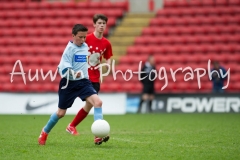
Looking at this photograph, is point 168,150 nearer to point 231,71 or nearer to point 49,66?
point 231,71

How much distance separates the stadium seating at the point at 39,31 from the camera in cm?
2192

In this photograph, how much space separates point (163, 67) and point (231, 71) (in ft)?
9.52

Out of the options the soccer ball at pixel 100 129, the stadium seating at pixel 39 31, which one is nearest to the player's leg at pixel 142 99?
the stadium seating at pixel 39 31

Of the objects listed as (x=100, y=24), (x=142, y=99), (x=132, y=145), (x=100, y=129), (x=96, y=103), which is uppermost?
(x=100, y=24)

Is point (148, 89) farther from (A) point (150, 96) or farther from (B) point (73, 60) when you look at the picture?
(B) point (73, 60)

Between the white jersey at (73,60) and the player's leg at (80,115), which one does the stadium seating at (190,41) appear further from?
the white jersey at (73,60)

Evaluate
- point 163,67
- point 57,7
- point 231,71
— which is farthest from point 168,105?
point 57,7

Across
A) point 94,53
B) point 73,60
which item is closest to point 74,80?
point 73,60

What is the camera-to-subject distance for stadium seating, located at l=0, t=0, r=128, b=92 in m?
21.9

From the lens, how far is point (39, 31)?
2417 cm

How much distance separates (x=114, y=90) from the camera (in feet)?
68.0

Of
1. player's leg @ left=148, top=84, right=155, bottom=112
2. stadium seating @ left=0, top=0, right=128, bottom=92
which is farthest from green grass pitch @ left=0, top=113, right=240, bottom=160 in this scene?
stadium seating @ left=0, top=0, right=128, bottom=92

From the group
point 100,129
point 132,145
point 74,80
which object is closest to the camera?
point 100,129

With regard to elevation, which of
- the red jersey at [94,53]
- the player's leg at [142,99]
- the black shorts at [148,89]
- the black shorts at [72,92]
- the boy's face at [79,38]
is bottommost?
the player's leg at [142,99]
